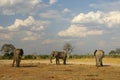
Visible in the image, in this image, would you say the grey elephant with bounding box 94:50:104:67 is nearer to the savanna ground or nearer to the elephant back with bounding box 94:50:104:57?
the elephant back with bounding box 94:50:104:57

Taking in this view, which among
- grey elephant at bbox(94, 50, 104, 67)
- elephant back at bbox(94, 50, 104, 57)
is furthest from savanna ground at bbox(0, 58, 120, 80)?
elephant back at bbox(94, 50, 104, 57)

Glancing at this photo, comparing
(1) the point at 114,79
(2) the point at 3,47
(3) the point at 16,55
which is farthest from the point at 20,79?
(2) the point at 3,47

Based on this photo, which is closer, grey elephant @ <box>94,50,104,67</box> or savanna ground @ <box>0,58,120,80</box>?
savanna ground @ <box>0,58,120,80</box>

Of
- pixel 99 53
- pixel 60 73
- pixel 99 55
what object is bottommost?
pixel 60 73

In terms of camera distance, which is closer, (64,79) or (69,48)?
(64,79)

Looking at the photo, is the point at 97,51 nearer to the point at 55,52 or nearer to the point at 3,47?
the point at 55,52

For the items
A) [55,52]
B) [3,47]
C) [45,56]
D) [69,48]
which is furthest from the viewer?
[69,48]

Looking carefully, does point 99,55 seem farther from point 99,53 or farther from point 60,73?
point 60,73

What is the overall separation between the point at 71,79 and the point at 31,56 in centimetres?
6481

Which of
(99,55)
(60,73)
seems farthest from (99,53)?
(60,73)

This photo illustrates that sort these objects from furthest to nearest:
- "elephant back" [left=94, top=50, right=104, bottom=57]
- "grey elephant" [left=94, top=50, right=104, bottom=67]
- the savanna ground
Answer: "elephant back" [left=94, top=50, right=104, bottom=57] → "grey elephant" [left=94, top=50, right=104, bottom=67] → the savanna ground

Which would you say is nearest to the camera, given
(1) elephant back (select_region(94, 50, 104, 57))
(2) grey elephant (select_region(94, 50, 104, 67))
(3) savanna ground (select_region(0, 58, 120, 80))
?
(3) savanna ground (select_region(0, 58, 120, 80))

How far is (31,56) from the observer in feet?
290

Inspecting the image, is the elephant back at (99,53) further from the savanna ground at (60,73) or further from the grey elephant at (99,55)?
the savanna ground at (60,73)
